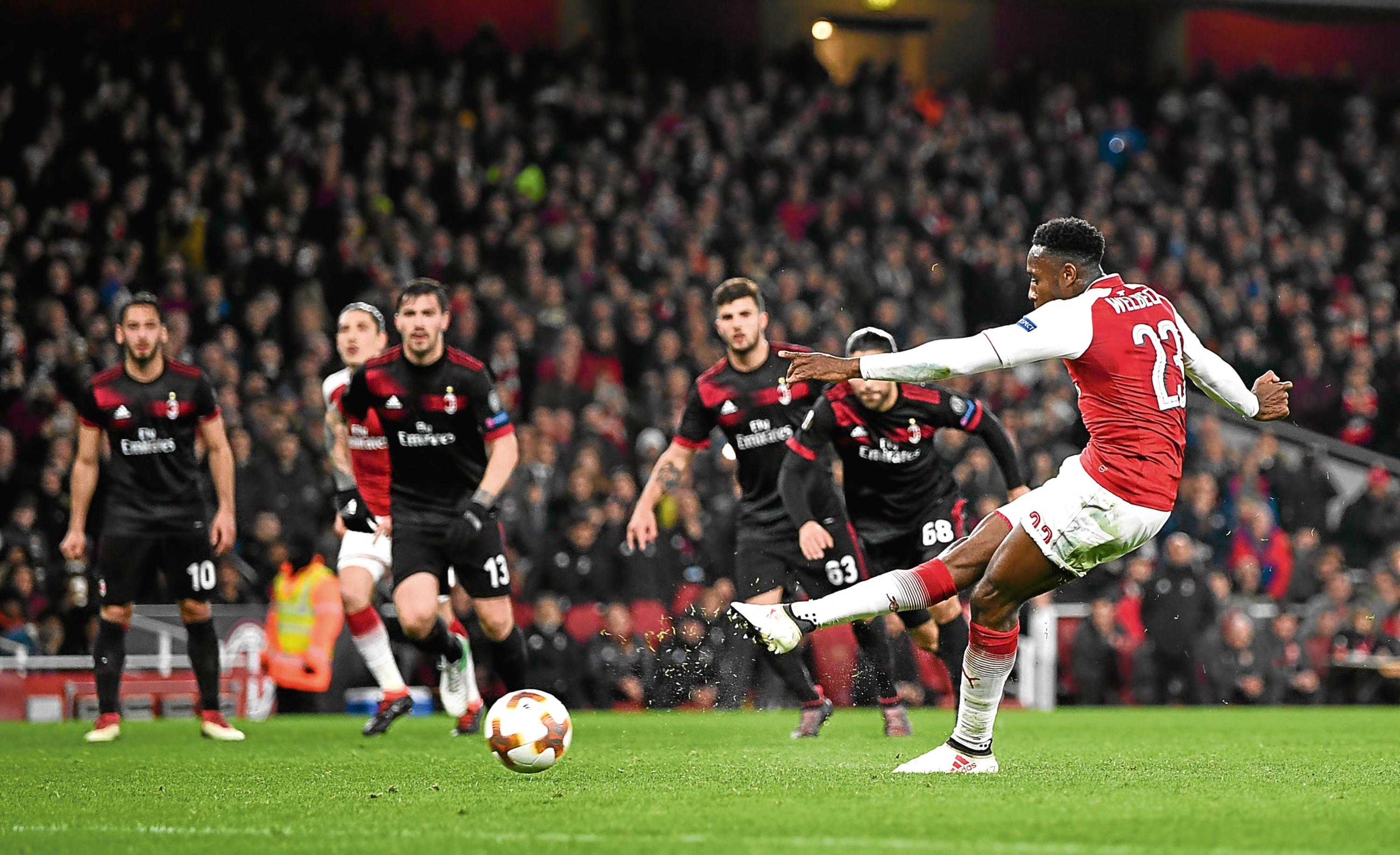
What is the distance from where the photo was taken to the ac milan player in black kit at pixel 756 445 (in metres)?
Answer: 10.0

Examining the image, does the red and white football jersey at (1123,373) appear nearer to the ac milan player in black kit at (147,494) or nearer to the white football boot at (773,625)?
the white football boot at (773,625)

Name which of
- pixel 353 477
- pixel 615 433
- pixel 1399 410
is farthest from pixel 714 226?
pixel 353 477

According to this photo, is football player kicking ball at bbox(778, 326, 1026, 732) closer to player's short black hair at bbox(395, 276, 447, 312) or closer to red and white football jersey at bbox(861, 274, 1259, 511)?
player's short black hair at bbox(395, 276, 447, 312)

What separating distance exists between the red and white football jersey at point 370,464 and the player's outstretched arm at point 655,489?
1.55m

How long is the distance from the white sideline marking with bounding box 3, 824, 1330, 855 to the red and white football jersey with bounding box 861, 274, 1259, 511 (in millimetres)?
2108

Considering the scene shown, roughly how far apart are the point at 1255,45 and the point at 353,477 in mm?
23633

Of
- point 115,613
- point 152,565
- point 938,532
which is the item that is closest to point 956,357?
point 938,532

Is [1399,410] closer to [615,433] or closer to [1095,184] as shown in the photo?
[1095,184]

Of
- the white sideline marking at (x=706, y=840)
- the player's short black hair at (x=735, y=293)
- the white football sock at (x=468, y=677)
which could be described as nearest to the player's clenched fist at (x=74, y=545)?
the white football sock at (x=468, y=677)

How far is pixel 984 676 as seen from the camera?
272 inches

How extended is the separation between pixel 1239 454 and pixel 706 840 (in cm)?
1610

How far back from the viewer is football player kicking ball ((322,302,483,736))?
10.5m

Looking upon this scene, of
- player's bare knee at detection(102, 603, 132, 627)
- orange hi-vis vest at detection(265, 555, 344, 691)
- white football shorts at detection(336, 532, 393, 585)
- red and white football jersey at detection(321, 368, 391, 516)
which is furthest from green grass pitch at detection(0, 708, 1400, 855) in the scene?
orange hi-vis vest at detection(265, 555, 344, 691)

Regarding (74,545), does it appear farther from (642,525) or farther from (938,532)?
(938,532)
